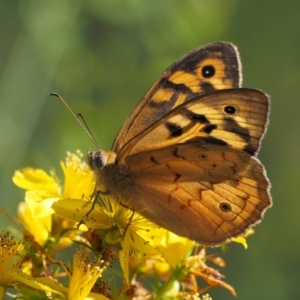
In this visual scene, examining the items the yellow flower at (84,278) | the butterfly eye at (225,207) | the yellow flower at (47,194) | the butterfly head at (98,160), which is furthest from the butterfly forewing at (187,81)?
the yellow flower at (84,278)

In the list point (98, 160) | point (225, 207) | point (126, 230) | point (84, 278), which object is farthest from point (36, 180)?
point (225, 207)

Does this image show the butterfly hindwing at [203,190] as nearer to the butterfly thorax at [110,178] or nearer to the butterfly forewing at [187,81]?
the butterfly thorax at [110,178]

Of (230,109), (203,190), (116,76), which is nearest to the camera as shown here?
(230,109)

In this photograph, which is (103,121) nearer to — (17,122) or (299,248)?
(17,122)

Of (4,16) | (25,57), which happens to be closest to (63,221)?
(25,57)

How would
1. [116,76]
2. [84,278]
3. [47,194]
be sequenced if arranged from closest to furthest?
1. [84,278]
2. [47,194]
3. [116,76]

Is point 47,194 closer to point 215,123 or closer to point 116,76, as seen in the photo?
point 215,123
